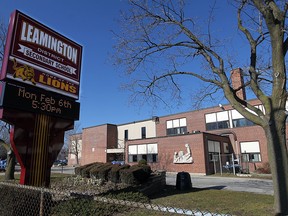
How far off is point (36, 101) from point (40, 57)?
158 cm

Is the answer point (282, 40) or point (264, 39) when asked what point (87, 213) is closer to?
point (282, 40)

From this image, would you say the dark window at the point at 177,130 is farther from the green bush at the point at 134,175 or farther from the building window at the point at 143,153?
the green bush at the point at 134,175

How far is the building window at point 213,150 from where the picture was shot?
34406mm

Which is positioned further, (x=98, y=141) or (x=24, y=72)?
(x=98, y=141)

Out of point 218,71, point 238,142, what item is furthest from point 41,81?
point 238,142

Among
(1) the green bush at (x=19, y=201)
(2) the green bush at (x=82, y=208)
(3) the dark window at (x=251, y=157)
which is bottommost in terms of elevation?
(2) the green bush at (x=82, y=208)

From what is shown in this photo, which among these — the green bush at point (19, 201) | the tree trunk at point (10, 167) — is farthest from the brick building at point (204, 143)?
the green bush at point (19, 201)

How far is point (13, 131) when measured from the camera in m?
8.69

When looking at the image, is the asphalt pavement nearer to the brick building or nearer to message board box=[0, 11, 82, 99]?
the brick building

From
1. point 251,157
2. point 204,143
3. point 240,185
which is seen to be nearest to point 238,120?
point 251,157

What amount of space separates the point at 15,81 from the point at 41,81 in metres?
1.00

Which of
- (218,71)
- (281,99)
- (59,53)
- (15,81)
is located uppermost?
(59,53)

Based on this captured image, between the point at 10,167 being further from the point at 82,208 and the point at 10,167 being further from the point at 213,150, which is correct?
the point at 213,150

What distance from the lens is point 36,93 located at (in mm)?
9109
